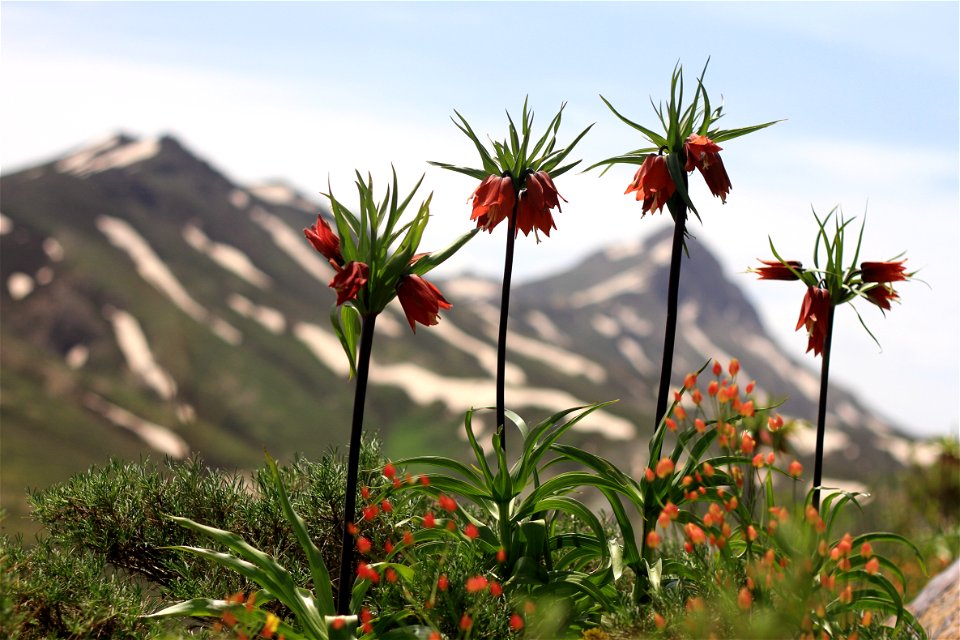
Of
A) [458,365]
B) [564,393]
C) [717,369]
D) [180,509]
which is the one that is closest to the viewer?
[717,369]

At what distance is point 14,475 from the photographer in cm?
5791

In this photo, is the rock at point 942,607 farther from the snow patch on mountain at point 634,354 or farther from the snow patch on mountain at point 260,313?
the snow patch on mountain at point 634,354

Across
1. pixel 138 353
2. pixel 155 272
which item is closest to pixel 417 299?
pixel 138 353

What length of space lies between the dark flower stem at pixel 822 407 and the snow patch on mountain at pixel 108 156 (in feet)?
423

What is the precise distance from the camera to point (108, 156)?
455ft

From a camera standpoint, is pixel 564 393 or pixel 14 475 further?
pixel 564 393

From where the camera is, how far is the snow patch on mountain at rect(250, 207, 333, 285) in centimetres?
12788

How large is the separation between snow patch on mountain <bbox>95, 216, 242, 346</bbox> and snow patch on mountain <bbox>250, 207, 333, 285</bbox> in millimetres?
23661

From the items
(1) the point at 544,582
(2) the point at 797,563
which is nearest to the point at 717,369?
(2) the point at 797,563

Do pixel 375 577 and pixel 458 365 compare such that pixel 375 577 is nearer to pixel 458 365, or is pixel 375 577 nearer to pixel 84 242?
pixel 458 365

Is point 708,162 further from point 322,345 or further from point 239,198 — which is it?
point 239,198

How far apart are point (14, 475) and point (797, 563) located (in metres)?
62.5

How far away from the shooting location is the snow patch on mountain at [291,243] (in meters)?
128

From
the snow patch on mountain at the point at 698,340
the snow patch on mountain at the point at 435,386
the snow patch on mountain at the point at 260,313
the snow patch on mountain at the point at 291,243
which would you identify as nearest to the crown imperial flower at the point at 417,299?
the snow patch on mountain at the point at 435,386
